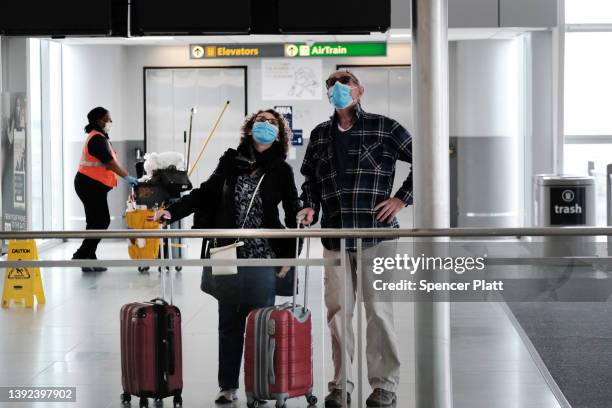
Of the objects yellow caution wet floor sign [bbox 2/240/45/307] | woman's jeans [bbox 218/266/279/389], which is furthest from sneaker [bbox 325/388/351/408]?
yellow caution wet floor sign [bbox 2/240/45/307]

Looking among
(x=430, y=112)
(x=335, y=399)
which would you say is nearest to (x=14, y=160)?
(x=430, y=112)

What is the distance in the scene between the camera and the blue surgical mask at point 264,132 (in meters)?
5.43

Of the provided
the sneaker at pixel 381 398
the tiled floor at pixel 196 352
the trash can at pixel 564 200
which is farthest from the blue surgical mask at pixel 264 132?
the trash can at pixel 564 200

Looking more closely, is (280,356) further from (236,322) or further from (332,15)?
(332,15)

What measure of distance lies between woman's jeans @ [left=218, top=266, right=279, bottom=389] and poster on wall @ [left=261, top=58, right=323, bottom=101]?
10.0 m

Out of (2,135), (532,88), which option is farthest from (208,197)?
(532,88)

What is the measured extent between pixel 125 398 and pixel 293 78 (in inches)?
400

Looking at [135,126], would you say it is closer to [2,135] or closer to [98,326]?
[2,135]

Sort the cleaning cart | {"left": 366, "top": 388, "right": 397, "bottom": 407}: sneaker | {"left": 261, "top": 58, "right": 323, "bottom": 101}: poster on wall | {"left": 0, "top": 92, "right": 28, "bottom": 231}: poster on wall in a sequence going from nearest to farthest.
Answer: {"left": 366, "top": 388, "right": 397, "bottom": 407}: sneaker → the cleaning cart → {"left": 0, "top": 92, "right": 28, "bottom": 231}: poster on wall → {"left": 261, "top": 58, "right": 323, "bottom": 101}: poster on wall

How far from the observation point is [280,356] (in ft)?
16.6

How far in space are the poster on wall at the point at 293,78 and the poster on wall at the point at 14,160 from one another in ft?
11.6

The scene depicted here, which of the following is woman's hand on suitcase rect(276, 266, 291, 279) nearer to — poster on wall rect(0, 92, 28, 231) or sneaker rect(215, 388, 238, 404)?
sneaker rect(215, 388, 238, 404)

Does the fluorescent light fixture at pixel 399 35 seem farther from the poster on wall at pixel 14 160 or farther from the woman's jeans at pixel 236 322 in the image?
the woman's jeans at pixel 236 322

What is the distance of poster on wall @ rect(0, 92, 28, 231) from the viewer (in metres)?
12.7
